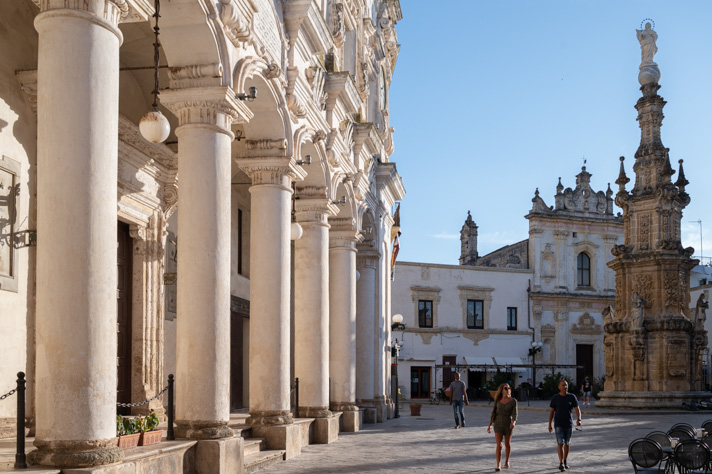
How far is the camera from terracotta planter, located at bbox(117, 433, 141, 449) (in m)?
9.40

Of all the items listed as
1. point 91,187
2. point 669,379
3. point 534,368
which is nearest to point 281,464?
Result: point 91,187

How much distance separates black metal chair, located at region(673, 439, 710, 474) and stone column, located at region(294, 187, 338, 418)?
9.11 meters

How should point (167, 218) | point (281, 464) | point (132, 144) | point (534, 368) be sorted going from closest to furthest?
1. point (281, 464)
2. point (132, 144)
3. point (167, 218)
4. point (534, 368)

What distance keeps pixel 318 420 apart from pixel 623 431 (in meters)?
9.08

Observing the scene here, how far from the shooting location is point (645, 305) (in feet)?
106

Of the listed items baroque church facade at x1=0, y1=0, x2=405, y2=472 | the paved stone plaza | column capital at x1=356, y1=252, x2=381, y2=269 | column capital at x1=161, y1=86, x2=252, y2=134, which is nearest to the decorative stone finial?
the paved stone plaza

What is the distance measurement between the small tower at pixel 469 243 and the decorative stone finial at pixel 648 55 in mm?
30639

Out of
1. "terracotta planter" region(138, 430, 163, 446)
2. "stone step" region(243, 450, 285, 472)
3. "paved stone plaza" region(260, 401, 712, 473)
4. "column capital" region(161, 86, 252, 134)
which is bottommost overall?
"paved stone plaza" region(260, 401, 712, 473)

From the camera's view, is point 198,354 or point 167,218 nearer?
point 198,354

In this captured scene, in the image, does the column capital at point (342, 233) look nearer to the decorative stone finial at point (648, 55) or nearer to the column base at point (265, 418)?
the column base at point (265, 418)

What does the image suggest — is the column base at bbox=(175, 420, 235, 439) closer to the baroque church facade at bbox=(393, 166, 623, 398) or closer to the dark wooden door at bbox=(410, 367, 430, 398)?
the baroque church facade at bbox=(393, 166, 623, 398)

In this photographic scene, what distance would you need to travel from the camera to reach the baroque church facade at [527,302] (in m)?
51.1

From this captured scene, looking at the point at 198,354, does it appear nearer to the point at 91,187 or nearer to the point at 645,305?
the point at 91,187

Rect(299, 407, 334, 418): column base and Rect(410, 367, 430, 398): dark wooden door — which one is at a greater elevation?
Rect(299, 407, 334, 418): column base
